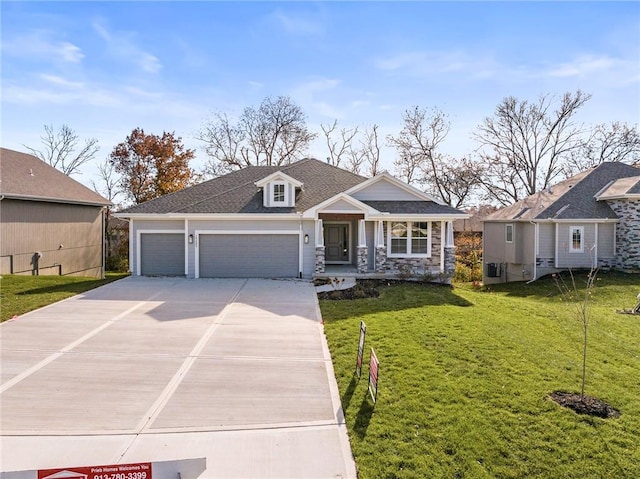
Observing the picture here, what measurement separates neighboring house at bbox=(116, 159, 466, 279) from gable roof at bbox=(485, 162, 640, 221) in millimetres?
7052

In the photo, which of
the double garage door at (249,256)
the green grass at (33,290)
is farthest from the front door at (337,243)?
the green grass at (33,290)

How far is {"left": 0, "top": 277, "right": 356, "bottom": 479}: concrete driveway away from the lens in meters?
4.63

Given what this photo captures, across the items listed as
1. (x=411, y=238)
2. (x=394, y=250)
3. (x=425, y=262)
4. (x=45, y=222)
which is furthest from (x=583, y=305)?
(x=45, y=222)

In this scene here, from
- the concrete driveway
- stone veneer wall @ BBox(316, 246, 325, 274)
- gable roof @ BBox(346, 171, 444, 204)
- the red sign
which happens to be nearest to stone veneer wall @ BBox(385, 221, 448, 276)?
gable roof @ BBox(346, 171, 444, 204)

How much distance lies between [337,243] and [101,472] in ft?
54.9

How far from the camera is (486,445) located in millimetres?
4727

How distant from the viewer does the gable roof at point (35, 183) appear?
18.3 meters

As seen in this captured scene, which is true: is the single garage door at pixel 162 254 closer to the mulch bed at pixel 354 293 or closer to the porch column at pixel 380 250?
the mulch bed at pixel 354 293

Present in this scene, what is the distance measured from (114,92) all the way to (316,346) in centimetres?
1492

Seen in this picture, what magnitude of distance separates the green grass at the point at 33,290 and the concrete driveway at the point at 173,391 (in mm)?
739

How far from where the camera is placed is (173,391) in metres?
6.28

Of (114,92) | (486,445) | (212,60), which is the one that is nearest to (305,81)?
(212,60)

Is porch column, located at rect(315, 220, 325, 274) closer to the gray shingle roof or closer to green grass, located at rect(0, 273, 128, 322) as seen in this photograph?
the gray shingle roof

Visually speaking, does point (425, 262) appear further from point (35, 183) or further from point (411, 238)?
point (35, 183)
